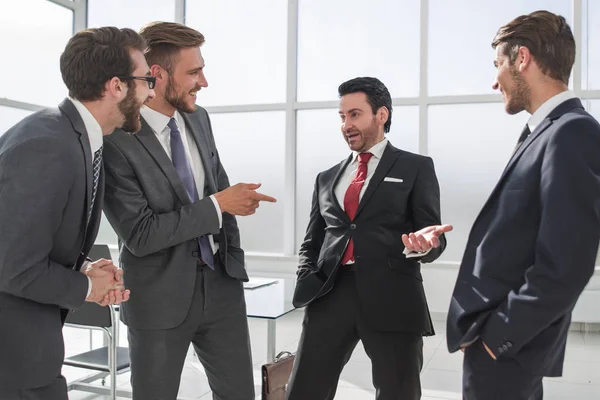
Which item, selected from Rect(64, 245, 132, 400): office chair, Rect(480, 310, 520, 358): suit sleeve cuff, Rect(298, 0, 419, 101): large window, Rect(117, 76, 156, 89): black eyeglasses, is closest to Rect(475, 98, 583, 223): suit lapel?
Rect(480, 310, 520, 358): suit sleeve cuff

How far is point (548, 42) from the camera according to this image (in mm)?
1699

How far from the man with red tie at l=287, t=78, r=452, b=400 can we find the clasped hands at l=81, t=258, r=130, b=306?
0.90 meters

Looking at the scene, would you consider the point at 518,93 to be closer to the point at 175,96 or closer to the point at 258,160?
the point at 175,96

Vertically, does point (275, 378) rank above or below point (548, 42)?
below

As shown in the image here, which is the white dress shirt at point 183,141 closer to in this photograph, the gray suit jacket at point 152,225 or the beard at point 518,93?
the gray suit jacket at point 152,225

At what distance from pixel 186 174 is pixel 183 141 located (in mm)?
138

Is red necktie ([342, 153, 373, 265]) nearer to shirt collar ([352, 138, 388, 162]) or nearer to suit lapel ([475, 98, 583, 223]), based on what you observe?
shirt collar ([352, 138, 388, 162])

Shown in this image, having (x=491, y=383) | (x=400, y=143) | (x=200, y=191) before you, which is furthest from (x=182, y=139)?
(x=400, y=143)

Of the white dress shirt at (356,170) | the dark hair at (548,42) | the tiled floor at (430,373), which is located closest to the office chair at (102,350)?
the tiled floor at (430,373)

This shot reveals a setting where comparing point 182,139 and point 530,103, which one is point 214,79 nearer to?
point 182,139

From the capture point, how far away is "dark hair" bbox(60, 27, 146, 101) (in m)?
1.76

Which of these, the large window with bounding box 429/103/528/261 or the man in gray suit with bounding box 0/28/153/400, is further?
the large window with bounding box 429/103/528/261

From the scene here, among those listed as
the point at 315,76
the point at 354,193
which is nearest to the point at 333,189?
the point at 354,193

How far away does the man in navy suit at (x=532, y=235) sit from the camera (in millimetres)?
1521
